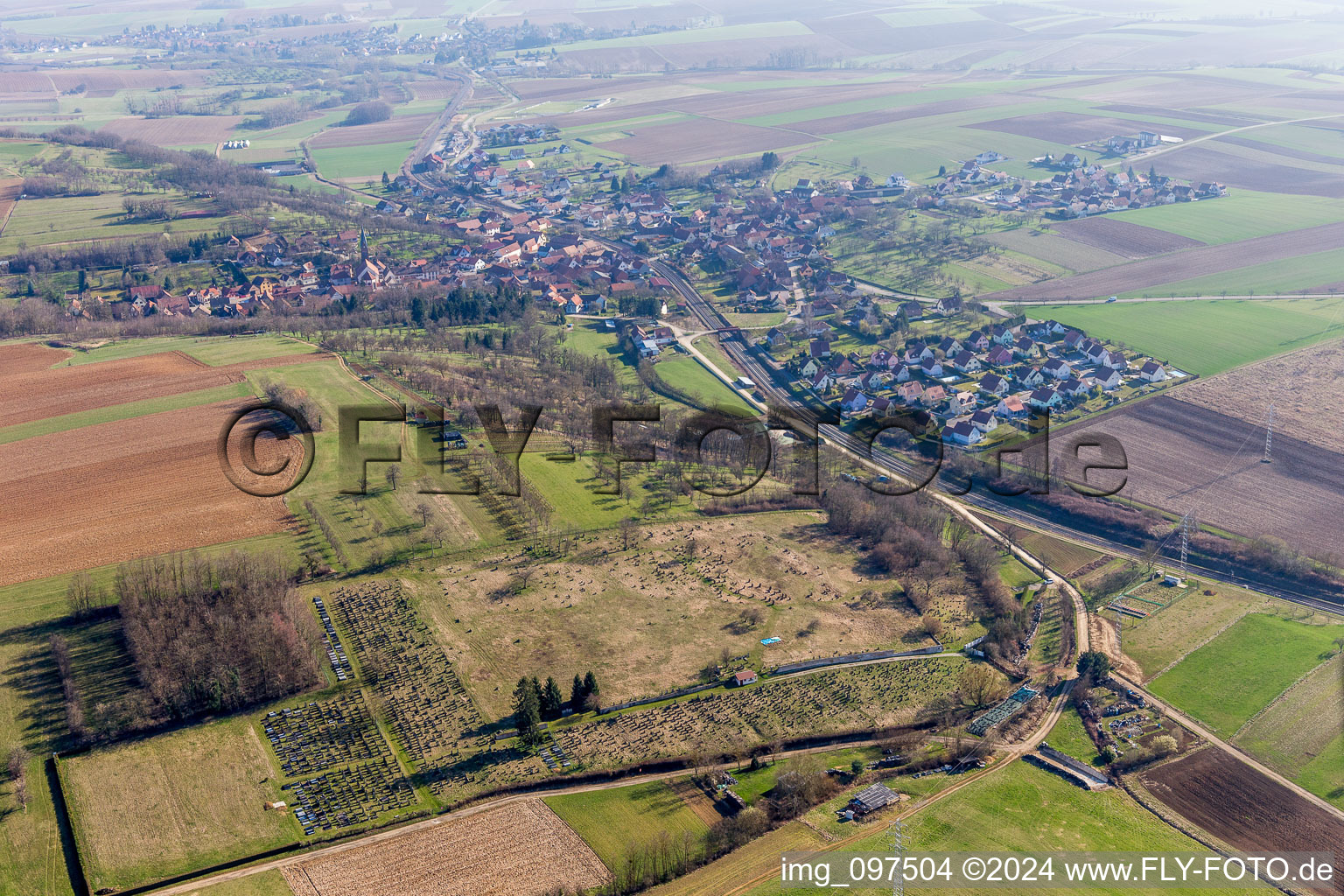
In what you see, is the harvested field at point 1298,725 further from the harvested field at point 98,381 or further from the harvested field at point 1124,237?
the harvested field at point 1124,237

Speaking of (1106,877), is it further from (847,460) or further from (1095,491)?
(847,460)

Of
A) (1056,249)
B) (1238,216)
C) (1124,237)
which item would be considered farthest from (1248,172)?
(1056,249)

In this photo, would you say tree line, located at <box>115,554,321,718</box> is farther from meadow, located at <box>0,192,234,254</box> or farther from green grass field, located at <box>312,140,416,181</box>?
green grass field, located at <box>312,140,416,181</box>

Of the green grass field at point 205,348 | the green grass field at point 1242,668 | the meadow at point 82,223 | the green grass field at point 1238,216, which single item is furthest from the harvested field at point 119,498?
the green grass field at point 1238,216

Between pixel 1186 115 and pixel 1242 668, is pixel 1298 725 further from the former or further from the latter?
pixel 1186 115

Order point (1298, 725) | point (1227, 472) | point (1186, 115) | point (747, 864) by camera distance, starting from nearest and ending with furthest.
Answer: point (747, 864)
point (1298, 725)
point (1227, 472)
point (1186, 115)

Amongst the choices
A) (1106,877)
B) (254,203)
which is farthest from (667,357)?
(254,203)
